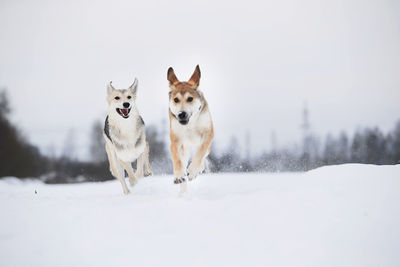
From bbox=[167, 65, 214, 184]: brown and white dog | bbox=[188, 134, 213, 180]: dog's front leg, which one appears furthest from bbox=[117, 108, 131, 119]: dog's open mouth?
bbox=[188, 134, 213, 180]: dog's front leg

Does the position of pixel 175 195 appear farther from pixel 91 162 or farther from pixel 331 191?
pixel 331 191

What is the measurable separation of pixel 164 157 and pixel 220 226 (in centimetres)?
121

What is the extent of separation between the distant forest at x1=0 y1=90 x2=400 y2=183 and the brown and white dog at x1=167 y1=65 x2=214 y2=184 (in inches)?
12.1

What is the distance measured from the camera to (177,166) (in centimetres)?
361

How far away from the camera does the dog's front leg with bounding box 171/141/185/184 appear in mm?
3604

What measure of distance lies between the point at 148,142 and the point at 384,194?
2920 millimetres

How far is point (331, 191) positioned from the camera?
11.5 ft

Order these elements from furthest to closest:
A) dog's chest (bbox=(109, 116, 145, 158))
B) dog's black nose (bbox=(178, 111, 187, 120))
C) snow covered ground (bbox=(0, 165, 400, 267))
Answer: dog's chest (bbox=(109, 116, 145, 158)), dog's black nose (bbox=(178, 111, 187, 120)), snow covered ground (bbox=(0, 165, 400, 267))

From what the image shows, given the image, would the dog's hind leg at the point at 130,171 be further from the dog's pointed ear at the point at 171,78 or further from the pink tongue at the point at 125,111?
→ the dog's pointed ear at the point at 171,78

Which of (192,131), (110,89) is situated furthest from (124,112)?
(192,131)

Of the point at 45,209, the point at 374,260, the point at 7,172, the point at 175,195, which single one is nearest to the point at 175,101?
the point at 175,195

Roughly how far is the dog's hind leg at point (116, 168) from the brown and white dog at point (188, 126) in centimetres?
78

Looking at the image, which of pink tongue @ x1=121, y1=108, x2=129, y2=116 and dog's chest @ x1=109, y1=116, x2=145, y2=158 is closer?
pink tongue @ x1=121, y1=108, x2=129, y2=116

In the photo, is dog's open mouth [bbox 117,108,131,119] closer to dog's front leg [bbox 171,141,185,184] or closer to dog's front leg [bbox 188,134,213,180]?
dog's front leg [bbox 171,141,185,184]
